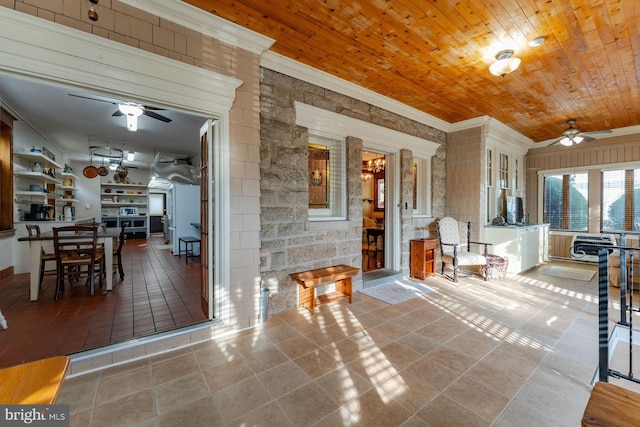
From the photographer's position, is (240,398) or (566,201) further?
(566,201)

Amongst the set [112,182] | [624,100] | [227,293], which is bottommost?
[227,293]

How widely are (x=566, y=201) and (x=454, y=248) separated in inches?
177

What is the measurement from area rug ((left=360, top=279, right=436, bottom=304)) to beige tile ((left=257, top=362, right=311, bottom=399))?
185 cm

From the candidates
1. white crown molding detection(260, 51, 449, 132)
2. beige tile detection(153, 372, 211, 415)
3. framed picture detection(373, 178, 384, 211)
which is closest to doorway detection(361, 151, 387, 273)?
framed picture detection(373, 178, 384, 211)

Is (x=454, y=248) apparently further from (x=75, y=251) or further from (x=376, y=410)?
(x=75, y=251)

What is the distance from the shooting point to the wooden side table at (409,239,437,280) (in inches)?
182

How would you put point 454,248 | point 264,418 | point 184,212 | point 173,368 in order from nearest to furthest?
point 264,418 → point 173,368 → point 454,248 → point 184,212

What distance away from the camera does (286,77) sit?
3.20 m

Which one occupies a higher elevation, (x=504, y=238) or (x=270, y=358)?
(x=504, y=238)

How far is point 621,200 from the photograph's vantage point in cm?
582

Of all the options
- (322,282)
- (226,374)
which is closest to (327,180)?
(322,282)

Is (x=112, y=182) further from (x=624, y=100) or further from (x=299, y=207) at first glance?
(x=624, y=100)

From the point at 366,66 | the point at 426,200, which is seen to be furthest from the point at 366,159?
the point at 366,66

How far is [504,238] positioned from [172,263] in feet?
22.7
